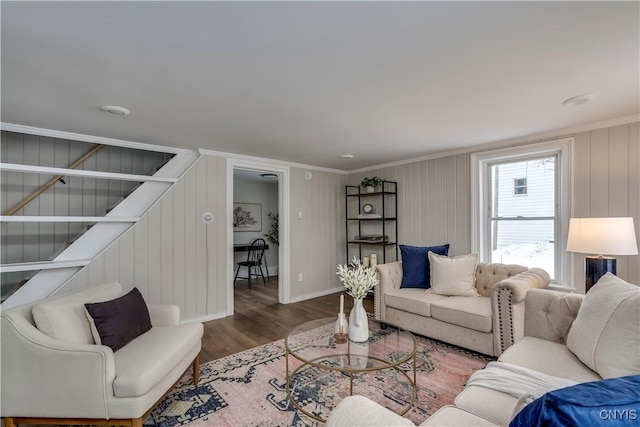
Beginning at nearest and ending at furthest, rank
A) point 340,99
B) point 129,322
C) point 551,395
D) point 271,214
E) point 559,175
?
point 551,395 < point 129,322 < point 340,99 < point 559,175 < point 271,214

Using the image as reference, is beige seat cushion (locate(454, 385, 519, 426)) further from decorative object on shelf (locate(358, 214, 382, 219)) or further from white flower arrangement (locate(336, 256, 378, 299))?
decorative object on shelf (locate(358, 214, 382, 219))

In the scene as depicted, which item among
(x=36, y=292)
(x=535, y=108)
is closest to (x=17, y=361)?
(x=36, y=292)

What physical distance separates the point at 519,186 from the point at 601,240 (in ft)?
4.31

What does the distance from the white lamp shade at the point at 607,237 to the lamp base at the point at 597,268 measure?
184mm

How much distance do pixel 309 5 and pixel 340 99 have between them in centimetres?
104

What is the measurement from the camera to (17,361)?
1.64 meters

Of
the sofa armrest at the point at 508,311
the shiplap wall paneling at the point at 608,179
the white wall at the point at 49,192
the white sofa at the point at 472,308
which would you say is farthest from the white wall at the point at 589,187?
the white wall at the point at 49,192

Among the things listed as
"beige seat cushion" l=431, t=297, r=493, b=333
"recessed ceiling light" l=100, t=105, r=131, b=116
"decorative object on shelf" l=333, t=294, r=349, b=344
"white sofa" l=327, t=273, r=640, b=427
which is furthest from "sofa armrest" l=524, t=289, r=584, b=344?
"recessed ceiling light" l=100, t=105, r=131, b=116

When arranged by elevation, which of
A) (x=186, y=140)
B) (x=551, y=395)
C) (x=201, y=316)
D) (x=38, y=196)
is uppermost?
(x=186, y=140)

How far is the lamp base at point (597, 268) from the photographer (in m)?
2.51

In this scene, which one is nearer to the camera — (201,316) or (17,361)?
(17,361)

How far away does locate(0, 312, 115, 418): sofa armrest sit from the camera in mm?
1604

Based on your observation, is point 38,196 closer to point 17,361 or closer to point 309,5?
point 17,361

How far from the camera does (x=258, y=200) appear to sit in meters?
7.05
